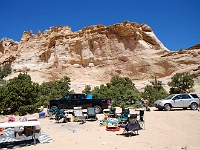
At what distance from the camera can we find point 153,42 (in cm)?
5003

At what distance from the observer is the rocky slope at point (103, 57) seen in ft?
145

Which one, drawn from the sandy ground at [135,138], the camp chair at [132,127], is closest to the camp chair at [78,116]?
the sandy ground at [135,138]

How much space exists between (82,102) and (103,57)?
116 ft

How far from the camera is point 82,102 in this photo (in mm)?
15672

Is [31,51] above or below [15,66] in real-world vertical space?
above

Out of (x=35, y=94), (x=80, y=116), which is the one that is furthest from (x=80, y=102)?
(x=35, y=94)

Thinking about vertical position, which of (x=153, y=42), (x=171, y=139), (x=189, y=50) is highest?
(x=153, y=42)

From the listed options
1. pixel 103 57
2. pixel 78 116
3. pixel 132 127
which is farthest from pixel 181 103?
pixel 103 57

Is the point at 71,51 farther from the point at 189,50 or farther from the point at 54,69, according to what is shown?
the point at 189,50

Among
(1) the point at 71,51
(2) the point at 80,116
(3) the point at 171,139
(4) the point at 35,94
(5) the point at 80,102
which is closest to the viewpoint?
(3) the point at 171,139

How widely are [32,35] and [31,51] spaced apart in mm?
6366

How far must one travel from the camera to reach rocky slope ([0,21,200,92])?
145ft

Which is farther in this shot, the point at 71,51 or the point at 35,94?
the point at 71,51

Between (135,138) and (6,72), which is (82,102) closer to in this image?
(135,138)
